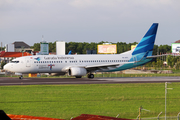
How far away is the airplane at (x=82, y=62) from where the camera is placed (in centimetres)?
5069

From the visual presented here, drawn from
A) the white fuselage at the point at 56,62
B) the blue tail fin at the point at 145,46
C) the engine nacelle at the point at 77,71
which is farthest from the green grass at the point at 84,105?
the blue tail fin at the point at 145,46

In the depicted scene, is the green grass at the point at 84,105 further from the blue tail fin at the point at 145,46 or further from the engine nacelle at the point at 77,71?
the blue tail fin at the point at 145,46

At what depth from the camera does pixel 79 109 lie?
21.1 metres

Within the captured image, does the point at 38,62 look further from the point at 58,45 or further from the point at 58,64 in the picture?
the point at 58,45

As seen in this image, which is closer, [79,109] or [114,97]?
[79,109]

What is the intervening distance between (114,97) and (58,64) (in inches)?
1045

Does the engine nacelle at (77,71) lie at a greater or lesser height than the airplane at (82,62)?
lesser

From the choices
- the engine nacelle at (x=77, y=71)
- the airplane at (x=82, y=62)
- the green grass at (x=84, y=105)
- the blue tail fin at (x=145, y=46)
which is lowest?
the green grass at (x=84, y=105)

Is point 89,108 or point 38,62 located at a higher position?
point 38,62

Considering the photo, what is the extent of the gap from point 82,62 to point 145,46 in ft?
42.8

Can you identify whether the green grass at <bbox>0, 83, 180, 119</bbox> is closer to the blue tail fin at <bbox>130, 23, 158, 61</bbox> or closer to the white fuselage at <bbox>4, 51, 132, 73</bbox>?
the white fuselage at <bbox>4, 51, 132, 73</bbox>

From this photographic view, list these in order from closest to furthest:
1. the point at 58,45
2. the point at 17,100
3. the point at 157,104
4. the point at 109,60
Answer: the point at 157,104 → the point at 17,100 → the point at 109,60 → the point at 58,45

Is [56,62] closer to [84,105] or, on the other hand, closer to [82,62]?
[82,62]

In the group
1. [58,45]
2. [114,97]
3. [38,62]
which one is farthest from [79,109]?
[58,45]
